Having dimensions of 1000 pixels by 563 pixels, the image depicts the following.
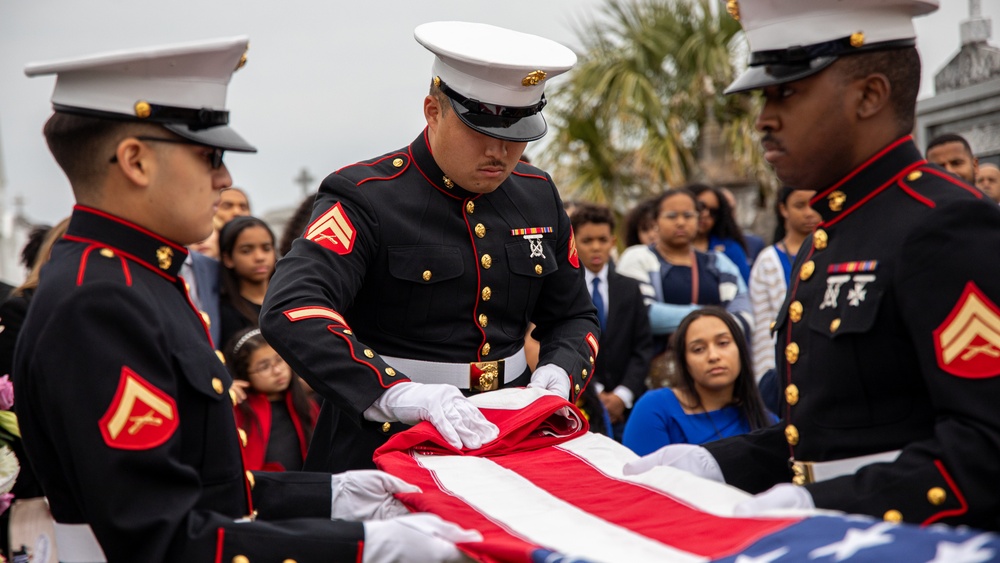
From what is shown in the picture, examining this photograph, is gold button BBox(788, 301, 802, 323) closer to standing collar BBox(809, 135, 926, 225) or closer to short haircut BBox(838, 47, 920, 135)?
standing collar BBox(809, 135, 926, 225)

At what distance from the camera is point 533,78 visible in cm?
321

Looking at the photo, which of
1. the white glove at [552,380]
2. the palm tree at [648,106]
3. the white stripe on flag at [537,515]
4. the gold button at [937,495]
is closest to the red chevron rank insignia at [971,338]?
the gold button at [937,495]

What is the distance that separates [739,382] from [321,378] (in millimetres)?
2662

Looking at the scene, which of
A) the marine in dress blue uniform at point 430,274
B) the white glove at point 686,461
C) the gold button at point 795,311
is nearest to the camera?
the gold button at point 795,311

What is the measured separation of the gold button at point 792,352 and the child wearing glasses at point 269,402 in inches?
130

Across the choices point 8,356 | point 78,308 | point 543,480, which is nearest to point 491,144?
point 543,480

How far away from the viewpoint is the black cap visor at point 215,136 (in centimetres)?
229

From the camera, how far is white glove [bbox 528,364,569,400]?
325 centimetres

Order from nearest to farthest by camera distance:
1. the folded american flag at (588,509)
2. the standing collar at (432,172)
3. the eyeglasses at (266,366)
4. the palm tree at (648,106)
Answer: the folded american flag at (588,509)
the standing collar at (432,172)
the eyeglasses at (266,366)
the palm tree at (648,106)

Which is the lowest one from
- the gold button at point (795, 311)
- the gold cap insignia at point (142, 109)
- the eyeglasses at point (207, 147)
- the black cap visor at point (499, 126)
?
the gold button at point (795, 311)

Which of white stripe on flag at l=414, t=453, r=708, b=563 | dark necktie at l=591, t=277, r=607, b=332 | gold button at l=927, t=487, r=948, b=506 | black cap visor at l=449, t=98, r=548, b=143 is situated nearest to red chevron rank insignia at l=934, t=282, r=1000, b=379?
gold button at l=927, t=487, r=948, b=506

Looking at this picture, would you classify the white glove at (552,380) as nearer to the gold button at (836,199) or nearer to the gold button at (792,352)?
the gold button at (792,352)

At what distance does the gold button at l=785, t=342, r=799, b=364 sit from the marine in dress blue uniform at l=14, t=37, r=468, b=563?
0.94 metres

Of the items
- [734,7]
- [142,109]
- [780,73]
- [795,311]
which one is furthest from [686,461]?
[142,109]
